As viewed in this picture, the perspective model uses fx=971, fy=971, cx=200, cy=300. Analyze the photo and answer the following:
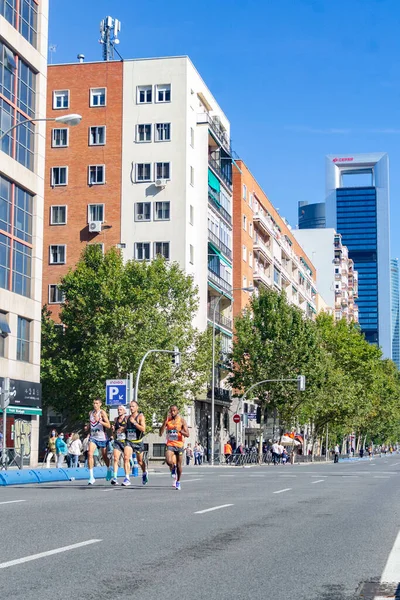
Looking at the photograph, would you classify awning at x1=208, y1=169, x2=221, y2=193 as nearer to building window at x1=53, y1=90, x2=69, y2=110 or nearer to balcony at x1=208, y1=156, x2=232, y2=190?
balcony at x1=208, y1=156, x2=232, y2=190

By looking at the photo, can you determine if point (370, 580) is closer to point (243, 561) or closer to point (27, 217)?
point (243, 561)

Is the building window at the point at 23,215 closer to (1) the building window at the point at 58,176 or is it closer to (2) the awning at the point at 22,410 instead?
(2) the awning at the point at 22,410

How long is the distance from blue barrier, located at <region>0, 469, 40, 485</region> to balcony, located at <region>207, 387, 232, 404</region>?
137 ft

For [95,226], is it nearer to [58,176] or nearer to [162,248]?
[162,248]

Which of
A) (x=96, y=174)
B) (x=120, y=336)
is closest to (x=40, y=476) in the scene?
(x=120, y=336)

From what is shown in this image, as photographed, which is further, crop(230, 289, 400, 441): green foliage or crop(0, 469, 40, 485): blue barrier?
crop(230, 289, 400, 441): green foliage

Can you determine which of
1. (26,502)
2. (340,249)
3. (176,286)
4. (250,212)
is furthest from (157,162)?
(340,249)

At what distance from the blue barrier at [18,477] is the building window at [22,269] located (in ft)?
62.0

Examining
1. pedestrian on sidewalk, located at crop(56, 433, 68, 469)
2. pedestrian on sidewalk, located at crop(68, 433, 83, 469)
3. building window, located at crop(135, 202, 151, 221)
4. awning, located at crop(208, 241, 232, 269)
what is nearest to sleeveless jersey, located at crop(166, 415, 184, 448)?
pedestrian on sidewalk, located at crop(56, 433, 68, 469)

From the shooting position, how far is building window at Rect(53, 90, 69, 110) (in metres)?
68.5

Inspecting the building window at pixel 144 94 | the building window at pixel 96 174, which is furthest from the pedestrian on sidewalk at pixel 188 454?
the building window at pixel 144 94

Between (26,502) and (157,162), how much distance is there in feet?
174

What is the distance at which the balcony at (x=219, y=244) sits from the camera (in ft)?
228

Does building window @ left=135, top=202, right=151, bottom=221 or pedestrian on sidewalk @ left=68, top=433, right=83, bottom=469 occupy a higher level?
building window @ left=135, top=202, right=151, bottom=221
